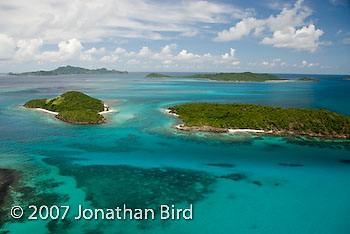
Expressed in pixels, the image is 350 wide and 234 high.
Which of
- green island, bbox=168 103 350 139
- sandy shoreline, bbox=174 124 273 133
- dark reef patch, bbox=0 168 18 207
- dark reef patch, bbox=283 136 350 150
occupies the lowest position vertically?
dark reef patch, bbox=0 168 18 207

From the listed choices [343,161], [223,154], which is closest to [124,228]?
[223,154]

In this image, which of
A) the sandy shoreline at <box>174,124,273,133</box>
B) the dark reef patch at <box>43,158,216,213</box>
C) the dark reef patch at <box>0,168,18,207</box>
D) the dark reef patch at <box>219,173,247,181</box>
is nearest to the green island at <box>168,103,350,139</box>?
the sandy shoreline at <box>174,124,273,133</box>

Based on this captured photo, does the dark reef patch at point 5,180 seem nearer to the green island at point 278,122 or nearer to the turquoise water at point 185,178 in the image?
the turquoise water at point 185,178

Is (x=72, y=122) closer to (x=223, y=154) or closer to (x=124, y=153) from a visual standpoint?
(x=124, y=153)

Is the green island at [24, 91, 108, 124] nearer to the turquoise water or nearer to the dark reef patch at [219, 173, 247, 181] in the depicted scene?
the turquoise water

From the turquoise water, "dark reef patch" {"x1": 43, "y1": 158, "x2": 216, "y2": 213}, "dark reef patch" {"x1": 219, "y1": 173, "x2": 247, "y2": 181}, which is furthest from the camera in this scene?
"dark reef patch" {"x1": 219, "y1": 173, "x2": 247, "y2": 181}

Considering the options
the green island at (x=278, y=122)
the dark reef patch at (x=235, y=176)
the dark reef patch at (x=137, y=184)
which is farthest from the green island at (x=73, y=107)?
the dark reef patch at (x=235, y=176)

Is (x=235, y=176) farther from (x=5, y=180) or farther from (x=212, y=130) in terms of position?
(x=5, y=180)
